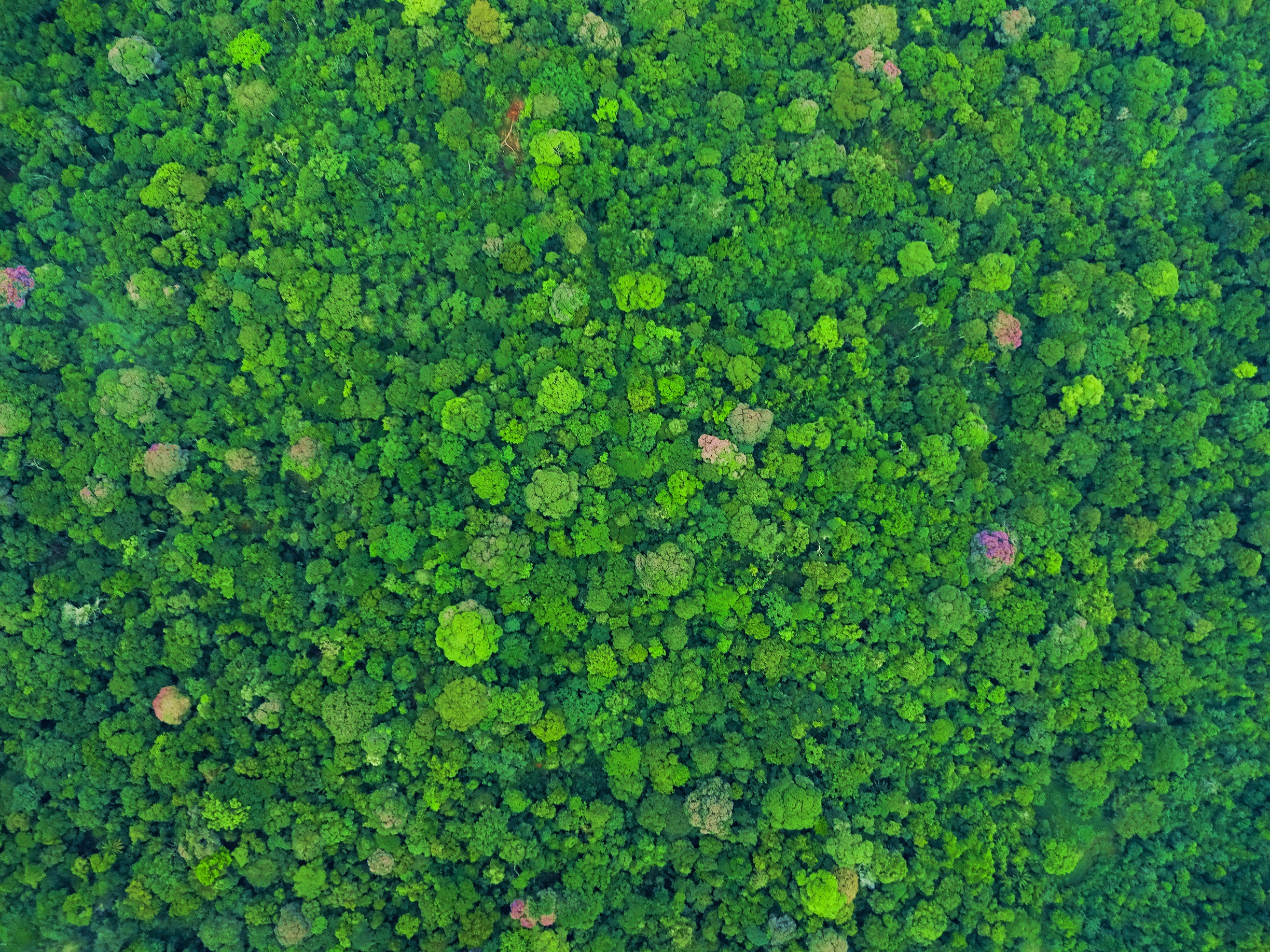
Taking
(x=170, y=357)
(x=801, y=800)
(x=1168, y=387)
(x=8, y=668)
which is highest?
(x=1168, y=387)

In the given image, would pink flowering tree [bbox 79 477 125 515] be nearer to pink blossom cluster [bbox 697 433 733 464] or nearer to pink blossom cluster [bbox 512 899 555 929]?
pink blossom cluster [bbox 512 899 555 929]

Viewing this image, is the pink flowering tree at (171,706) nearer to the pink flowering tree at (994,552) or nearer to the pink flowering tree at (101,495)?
the pink flowering tree at (101,495)

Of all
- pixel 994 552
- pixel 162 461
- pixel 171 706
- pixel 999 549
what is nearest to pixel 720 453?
pixel 994 552

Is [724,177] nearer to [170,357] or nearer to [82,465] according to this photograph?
[170,357]

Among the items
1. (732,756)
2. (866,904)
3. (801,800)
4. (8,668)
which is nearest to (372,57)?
(8,668)

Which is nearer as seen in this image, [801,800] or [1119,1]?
[801,800]

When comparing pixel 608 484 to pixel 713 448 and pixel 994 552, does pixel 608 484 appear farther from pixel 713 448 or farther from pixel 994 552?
pixel 994 552

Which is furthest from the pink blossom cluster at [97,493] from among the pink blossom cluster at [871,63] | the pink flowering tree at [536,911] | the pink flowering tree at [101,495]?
the pink blossom cluster at [871,63]
